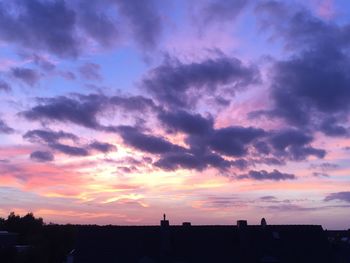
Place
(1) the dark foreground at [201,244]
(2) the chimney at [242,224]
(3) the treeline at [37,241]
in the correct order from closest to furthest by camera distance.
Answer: (1) the dark foreground at [201,244] < (2) the chimney at [242,224] < (3) the treeline at [37,241]

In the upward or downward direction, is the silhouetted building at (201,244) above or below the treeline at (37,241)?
below

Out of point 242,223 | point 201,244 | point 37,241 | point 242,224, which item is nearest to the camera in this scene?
point 201,244

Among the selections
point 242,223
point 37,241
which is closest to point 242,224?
Result: point 242,223

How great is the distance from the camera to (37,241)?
317 feet

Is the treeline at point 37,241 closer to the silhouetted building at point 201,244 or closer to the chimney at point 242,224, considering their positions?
the silhouetted building at point 201,244

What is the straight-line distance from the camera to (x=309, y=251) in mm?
53469

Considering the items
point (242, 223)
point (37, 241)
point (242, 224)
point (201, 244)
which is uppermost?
point (37, 241)

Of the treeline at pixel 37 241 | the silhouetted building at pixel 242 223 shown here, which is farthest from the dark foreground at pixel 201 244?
the treeline at pixel 37 241

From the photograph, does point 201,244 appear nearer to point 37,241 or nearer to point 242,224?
point 242,224

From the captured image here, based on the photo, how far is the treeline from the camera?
79.1 meters

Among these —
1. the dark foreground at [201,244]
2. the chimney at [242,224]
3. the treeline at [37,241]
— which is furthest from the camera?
the treeline at [37,241]

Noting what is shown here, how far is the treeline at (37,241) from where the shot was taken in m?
79.1

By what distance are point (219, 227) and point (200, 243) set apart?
3.79m

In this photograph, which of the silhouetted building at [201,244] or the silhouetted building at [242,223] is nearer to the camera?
the silhouetted building at [201,244]
